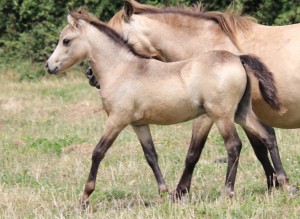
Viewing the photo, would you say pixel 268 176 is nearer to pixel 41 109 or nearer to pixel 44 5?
pixel 41 109

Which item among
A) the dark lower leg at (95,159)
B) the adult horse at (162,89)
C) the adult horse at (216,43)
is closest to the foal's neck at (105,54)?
the adult horse at (162,89)

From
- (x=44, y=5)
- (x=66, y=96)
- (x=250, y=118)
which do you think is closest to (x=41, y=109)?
(x=66, y=96)

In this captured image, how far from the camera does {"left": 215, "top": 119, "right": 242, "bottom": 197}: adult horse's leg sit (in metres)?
6.50

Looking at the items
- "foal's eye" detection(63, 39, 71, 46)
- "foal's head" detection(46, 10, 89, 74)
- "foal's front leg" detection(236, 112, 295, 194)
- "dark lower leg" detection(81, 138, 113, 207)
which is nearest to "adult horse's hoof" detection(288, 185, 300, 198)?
"foal's front leg" detection(236, 112, 295, 194)

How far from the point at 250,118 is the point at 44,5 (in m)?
12.8

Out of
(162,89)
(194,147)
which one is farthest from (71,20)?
(194,147)

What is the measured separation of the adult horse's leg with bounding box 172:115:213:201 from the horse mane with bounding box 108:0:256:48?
2.64 feet

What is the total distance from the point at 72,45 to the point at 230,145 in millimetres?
1707

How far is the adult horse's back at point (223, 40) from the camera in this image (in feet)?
22.7

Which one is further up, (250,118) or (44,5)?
(250,118)

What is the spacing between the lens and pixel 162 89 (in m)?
6.57

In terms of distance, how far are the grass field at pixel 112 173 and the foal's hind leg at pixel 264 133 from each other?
0.23m

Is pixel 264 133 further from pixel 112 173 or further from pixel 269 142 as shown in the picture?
pixel 112 173

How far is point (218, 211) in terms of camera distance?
583 cm
